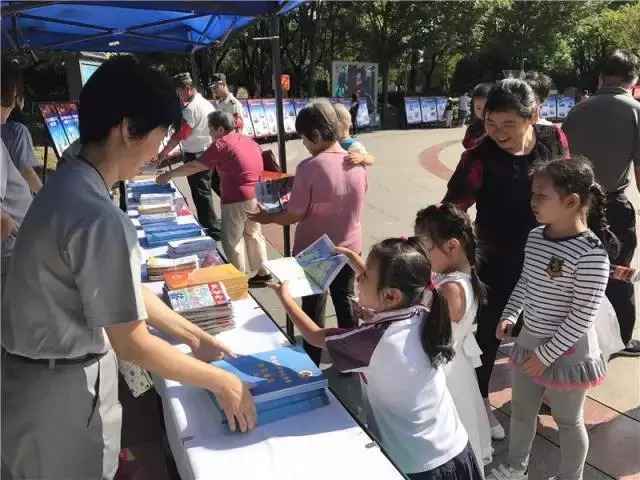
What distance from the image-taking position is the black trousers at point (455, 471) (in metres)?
1.57

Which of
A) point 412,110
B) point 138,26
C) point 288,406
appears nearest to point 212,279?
point 288,406

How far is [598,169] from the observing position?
10.7 ft

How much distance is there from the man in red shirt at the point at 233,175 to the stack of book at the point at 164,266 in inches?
68.3

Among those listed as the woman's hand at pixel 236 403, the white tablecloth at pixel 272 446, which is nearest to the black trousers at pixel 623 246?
the white tablecloth at pixel 272 446

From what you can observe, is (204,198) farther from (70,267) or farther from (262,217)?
(70,267)

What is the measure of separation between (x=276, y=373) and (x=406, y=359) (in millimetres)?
396

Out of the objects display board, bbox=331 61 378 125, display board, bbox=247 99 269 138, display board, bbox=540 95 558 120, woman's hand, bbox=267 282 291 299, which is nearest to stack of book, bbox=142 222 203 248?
woman's hand, bbox=267 282 291 299

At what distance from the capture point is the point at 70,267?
3.90ft

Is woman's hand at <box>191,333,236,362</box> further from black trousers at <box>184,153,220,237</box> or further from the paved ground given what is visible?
black trousers at <box>184,153,220,237</box>

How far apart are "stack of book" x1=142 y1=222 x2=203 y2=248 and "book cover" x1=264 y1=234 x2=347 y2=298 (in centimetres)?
103

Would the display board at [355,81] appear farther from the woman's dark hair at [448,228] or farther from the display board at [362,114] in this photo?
the woman's dark hair at [448,228]

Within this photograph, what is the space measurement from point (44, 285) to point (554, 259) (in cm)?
167

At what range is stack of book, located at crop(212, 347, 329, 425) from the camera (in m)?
1.51

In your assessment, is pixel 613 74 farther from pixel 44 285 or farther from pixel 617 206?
pixel 44 285
